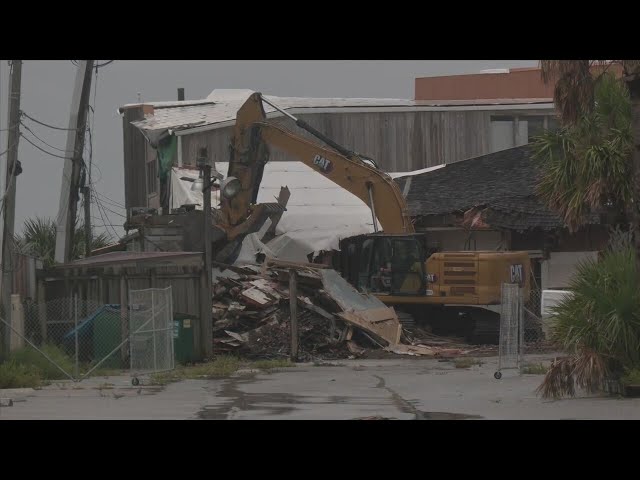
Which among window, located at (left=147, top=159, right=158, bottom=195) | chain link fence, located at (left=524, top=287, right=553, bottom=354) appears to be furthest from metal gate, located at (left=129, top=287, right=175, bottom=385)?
window, located at (left=147, top=159, right=158, bottom=195)

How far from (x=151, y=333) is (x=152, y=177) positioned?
25.9 metres

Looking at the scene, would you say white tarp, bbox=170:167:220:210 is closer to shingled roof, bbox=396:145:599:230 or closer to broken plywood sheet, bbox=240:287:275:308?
shingled roof, bbox=396:145:599:230

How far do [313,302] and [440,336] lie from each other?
3.88 m

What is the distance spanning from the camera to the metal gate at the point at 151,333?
2275 cm

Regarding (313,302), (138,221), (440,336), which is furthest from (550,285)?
(138,221)

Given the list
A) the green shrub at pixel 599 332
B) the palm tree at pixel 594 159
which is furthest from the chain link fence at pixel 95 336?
the green shrub at pixel 599 332

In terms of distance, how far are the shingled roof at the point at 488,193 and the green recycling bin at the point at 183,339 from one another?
382 inches

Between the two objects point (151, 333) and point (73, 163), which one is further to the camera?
point (73, 163)

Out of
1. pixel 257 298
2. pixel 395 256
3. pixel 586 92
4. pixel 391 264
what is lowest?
pixel 257 298

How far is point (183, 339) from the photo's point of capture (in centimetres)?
2628

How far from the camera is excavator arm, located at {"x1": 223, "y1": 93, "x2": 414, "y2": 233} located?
31.2 metres

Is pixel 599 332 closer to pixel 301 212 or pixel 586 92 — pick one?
pixel 586 92

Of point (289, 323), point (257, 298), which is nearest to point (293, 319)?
point (289, 323)

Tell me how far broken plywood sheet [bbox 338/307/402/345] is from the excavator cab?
1336 mm
